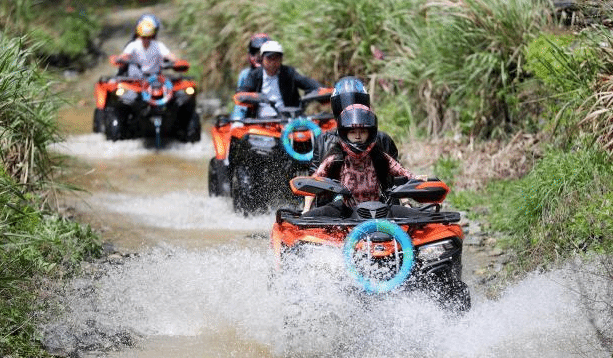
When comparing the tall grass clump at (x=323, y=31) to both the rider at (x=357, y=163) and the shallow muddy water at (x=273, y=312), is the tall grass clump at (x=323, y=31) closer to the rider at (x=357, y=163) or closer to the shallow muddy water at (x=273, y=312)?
the shallow muddy water at (x=273, y=312)

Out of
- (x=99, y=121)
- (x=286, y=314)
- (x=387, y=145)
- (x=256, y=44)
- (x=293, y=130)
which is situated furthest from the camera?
(x=99, y=121)

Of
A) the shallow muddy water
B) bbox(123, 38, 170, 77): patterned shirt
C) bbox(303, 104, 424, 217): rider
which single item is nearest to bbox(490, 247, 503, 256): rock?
the shallow muddy water

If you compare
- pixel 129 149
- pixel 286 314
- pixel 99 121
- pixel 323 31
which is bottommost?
pixel 129 149

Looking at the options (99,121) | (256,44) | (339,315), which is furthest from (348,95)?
(99,121)

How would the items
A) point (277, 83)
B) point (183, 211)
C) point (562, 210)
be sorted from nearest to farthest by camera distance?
point (562, 210), point (183, 211), point (277, 83)

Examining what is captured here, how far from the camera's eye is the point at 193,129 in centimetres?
1537

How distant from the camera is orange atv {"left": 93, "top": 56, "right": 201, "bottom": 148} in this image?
14.9 m

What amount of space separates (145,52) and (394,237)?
33.0ft

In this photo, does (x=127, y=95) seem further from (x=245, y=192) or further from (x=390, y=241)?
(x=390, y=241)

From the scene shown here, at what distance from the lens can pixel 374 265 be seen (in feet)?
20.7

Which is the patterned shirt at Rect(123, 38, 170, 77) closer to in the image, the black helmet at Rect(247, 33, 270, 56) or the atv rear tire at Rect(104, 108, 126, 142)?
the atv rear tire at Rect(104, 108, 126, 142)

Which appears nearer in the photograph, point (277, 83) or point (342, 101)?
point (342, 101)

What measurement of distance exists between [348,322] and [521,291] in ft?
5.06

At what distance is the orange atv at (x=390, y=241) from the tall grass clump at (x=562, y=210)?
123 centimetres
